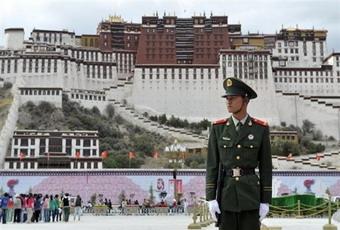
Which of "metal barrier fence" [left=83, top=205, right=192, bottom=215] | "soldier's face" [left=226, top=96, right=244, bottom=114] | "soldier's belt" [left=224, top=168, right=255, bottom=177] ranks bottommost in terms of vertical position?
"metal barrier fence" [left=83, top=205, right=192, bottom=215]

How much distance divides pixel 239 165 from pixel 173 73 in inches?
2347

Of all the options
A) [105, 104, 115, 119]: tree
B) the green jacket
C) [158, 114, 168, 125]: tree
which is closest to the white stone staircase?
[105, 104, 115, 119]: tree

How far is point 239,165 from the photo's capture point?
3.50 m

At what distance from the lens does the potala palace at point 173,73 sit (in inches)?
2403

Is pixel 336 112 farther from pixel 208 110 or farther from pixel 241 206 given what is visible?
pixel 241 206

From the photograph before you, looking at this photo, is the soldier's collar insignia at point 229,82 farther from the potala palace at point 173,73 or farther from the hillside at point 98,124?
the potala palace at point 173,73

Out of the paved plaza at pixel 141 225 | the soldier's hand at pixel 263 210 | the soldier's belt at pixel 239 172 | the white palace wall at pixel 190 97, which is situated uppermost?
the white palace wall at pixel 190 97

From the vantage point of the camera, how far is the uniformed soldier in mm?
3441

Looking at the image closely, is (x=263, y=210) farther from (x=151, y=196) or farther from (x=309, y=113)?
(x=309, y=113)

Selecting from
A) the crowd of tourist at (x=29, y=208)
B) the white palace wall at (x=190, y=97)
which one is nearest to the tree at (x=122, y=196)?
the crowd of tourist at (x=29, y=208)

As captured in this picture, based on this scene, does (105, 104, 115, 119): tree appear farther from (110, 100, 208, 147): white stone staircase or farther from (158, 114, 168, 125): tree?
(158, 114, 168, 125): tree

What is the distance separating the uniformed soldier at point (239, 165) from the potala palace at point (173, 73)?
51.9 meters

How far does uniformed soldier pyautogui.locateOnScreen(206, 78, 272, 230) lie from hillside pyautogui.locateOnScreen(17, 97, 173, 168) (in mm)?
47465

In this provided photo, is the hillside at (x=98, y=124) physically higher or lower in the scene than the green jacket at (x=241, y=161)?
higher
